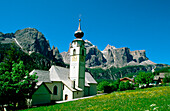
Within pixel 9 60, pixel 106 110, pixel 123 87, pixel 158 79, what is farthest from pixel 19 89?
pixel 158 79

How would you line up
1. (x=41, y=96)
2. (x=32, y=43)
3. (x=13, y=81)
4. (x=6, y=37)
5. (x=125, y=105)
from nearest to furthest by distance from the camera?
(x=125, y=105)
(x=13, y=81)
(x=41, y=96)
(x=32, y=43)
(x=6, y=37)

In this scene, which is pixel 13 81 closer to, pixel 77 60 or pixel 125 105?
pixel 125 105

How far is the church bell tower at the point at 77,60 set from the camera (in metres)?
37.5

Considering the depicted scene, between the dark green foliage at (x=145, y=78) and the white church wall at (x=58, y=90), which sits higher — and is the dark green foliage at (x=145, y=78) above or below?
above

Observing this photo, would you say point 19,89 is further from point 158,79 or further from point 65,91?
point 158,79

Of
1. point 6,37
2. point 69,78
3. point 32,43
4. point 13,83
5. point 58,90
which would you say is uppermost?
point 6,37

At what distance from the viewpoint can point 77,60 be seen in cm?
3797

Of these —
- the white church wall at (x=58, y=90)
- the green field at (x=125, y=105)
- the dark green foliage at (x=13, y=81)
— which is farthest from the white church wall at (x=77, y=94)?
the dark green foliage at (x=13, y=81)

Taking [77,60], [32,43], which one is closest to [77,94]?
[77,60]

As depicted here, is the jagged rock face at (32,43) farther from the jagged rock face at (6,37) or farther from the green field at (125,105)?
the green field at (125,105)

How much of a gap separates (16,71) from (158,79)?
8831 centimetres

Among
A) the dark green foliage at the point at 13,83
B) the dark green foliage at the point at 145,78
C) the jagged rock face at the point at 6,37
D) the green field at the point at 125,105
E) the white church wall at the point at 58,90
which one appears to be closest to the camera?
the green field at the point at 125,105

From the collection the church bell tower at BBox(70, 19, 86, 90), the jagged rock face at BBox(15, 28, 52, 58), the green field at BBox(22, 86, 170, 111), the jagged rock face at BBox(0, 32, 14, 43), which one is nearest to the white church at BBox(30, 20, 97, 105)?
the church bell tower at BBox(70, 19, 86, 90)

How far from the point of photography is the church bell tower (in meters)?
37.5
